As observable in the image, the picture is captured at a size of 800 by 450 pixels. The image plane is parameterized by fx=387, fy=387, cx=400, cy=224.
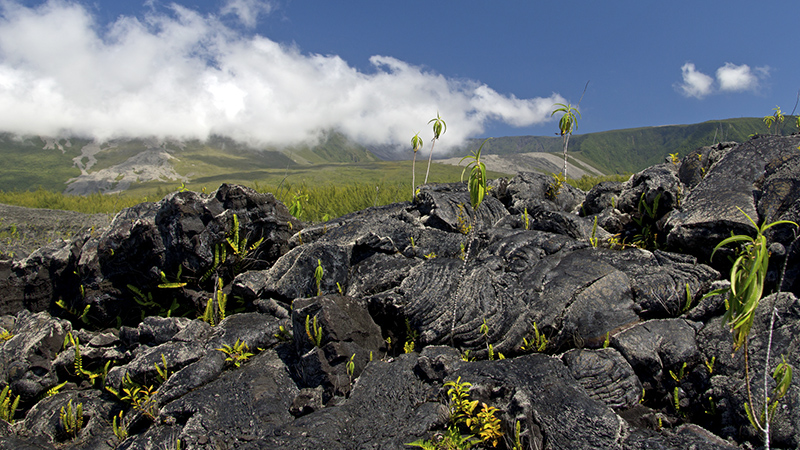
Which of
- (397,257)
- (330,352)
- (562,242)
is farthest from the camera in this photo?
(397,257)

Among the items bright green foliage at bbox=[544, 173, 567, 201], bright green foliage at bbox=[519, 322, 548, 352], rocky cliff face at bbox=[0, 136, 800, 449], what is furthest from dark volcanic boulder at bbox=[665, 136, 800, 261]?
bright green foliage at bbox=[544, 173, 567, 201]

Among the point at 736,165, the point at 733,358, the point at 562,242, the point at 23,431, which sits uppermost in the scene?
the point at 736,165

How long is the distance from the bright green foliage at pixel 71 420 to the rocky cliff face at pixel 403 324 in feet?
0.26

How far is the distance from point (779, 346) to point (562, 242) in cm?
404

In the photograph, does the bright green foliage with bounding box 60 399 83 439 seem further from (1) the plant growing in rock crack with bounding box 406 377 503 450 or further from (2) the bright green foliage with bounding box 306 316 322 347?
(1) the plant growing in rock crack with bounding box 406 377 503 450

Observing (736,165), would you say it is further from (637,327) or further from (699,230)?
(637,327)

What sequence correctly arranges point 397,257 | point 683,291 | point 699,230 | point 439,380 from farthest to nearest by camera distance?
1. point 397,257
2. point 699,230
3. point 683,291
4. point 439,380

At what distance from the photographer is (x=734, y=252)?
297 inches

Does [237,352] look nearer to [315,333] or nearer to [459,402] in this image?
[315,333]

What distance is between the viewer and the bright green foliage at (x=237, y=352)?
7.27 metres

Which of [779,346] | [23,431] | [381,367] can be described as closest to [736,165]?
[779,346]

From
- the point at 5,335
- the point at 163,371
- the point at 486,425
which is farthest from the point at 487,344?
the point at 5,335

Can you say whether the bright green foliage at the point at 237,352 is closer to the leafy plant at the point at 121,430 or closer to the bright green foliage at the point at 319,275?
the leafy plant at the point at 121,430

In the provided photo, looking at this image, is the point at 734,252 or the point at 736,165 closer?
the point at 734,252
